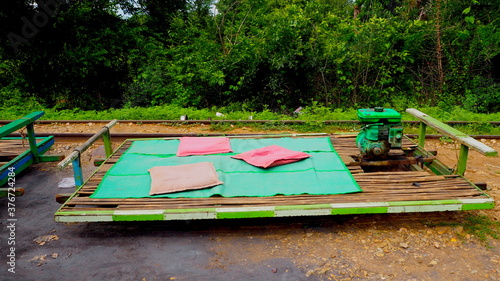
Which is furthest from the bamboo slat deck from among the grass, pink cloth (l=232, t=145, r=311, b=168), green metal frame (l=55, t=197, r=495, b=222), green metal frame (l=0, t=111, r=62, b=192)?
the grass

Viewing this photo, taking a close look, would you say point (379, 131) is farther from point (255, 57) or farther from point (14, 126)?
point (255, 57)

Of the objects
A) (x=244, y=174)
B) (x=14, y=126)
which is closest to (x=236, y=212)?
(x=244, y=174)

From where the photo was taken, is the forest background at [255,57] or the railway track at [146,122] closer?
the railway track at [146,122]

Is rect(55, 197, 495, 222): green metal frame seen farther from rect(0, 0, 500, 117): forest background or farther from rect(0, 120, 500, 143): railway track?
rect(0, 0, 500, 117): forest background

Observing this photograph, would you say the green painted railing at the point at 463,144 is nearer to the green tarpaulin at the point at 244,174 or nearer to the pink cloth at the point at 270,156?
the green tarpaulin at the point at 244,174

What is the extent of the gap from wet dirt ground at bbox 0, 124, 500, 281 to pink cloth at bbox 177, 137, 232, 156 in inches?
60.8

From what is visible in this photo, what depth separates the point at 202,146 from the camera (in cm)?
628

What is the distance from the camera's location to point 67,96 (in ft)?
46.2

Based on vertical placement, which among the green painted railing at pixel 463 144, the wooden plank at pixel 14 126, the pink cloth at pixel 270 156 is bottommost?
the pink cloth at pixel 270 156

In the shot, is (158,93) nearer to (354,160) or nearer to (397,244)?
(354,160)

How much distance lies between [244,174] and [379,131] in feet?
6.84

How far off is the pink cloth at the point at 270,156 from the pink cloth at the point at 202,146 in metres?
0.48

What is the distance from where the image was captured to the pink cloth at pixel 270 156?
17.9 feet

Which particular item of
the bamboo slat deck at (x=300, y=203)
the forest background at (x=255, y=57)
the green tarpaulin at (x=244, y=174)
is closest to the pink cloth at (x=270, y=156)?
the green tarpaulin at (x=244, y=174)
